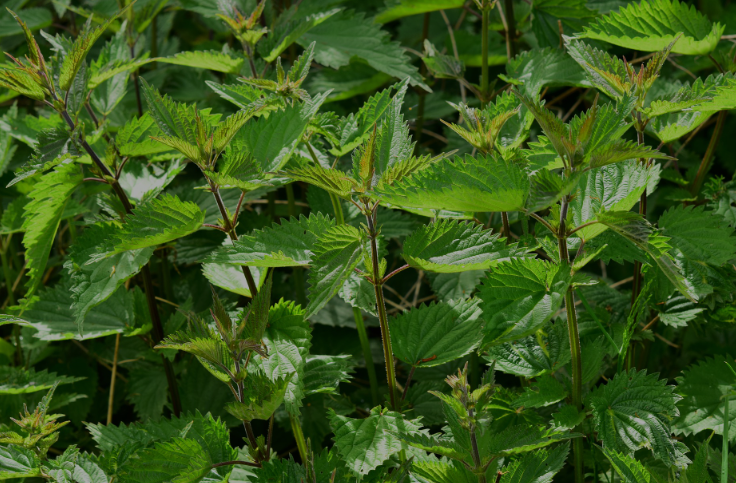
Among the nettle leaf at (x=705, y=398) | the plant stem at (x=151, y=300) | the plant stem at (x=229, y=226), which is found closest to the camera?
the plant stem at (x=229, y=226)

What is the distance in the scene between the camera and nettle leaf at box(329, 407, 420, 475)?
1.04 m

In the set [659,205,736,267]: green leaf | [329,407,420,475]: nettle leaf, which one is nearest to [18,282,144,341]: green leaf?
[329,407,420,475]: nettle leaf

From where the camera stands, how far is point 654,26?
143 cm

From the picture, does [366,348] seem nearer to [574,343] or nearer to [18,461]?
[574,343]

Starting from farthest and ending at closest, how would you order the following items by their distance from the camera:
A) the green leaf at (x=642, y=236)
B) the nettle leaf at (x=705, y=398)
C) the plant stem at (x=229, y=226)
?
the nettle leaf at (x=705, y=398) → the plant stem at (x=229, y=226) → the green leaf at (x=642, y=236)

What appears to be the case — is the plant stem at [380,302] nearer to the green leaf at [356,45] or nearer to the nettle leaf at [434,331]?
the nettle leaf at [434,331]

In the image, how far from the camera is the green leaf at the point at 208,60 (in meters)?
1.47

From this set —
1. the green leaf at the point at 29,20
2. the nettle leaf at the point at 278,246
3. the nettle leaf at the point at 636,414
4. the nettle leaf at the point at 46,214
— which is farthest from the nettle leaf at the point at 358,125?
the green leaf at the point at 29,20

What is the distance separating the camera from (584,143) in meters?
0.95

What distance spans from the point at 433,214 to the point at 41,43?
6.43ft

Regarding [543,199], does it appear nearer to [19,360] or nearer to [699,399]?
[699,399]

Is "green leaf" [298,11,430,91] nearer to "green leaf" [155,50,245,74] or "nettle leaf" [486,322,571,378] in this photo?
"green leaf" [155,50,245,74]

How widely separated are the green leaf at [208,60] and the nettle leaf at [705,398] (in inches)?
47.2

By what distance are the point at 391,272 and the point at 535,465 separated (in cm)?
40
